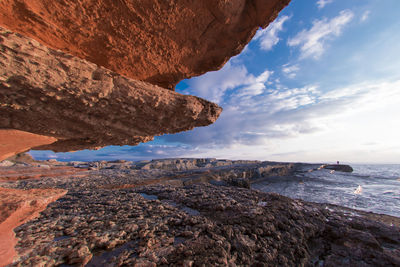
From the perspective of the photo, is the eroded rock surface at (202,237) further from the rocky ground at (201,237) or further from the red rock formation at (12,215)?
the red rock formation at (12,215)

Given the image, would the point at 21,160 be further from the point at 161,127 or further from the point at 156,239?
the point at 156,239

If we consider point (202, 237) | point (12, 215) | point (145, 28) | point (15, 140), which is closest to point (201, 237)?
point (202, 237)

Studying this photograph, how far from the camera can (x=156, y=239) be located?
2.45 m

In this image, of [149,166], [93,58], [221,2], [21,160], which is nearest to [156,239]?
[93,58]

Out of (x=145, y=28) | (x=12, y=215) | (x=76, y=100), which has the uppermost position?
(x=145, y=28)

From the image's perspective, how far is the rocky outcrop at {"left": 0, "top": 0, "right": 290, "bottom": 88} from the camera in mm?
2984

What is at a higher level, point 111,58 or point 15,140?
point 111,58

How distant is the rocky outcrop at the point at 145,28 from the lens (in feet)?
9.79

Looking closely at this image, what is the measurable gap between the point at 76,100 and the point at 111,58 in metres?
1.67

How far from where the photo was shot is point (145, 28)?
12.2ft

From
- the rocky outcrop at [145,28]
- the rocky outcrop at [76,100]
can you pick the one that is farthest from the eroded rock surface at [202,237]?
the rocky outcrop at [145,28]

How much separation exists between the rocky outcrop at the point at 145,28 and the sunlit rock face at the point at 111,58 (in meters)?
0.02

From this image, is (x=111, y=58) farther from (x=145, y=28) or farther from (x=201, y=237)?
(x=201, y=237)

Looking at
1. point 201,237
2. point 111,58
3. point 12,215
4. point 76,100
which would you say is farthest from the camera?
point 111,58
